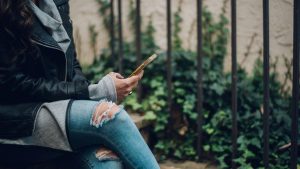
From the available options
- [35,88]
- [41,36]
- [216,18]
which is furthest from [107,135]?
[216,18]

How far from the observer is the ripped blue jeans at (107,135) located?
246cm

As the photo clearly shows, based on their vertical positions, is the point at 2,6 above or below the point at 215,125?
above

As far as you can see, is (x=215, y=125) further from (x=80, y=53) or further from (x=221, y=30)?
(x=80, y=53)

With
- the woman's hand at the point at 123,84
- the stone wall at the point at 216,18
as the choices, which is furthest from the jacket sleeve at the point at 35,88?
the stone wall at the point at 216,18

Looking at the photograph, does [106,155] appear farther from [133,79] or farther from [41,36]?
[41,36]

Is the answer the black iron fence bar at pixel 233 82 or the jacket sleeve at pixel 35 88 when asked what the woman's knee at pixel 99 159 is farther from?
the black iron fence bar at pixel 233 82

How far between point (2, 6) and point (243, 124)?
6.22ft

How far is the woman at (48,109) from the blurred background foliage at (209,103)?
115 centimetres

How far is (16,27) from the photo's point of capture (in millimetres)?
2484

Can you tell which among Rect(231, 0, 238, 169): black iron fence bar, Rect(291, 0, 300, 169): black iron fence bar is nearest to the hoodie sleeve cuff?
Rect(231, 0, 238, 169): black iron fence bar

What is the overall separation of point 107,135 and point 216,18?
2187mm

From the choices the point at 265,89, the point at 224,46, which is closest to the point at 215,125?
the point at 265,89

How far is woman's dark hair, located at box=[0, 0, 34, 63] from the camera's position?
2.45m

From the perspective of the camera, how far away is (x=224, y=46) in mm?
4391
